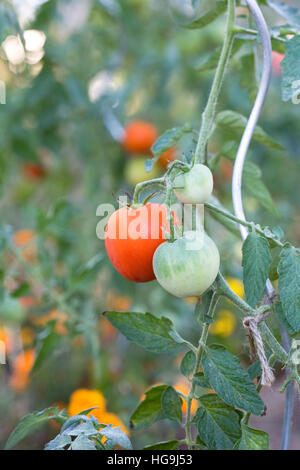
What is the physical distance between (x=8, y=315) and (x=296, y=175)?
3.43 ft

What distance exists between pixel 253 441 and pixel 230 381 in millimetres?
48

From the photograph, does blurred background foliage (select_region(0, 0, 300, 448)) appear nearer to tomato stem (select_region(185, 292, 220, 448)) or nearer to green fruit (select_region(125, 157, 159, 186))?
green fruit (select_region(125, 157, 159, 186))

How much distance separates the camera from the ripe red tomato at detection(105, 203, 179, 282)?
433mm

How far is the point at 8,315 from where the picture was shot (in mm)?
1103

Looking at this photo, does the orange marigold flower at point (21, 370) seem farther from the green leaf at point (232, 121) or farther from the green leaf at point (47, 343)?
the green leaf at point (232, 121)

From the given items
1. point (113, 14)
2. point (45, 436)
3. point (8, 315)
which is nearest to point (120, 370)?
point (45, 436)

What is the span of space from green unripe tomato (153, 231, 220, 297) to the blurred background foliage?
23.1 inches

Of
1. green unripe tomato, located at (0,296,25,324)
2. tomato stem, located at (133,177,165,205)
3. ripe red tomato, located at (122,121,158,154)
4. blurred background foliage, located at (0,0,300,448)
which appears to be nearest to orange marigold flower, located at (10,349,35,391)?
blurred background foliage, located at (0,0,300,448)

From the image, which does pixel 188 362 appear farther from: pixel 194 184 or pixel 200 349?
pixel 194 184

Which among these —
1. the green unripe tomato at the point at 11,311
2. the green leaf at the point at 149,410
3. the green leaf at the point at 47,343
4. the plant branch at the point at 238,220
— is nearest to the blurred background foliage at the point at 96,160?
the green unripe tomato at the point at 11,311

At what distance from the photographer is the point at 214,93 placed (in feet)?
1.53

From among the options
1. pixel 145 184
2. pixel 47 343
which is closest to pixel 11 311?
pixel 47 343

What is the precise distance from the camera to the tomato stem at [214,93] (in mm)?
447
